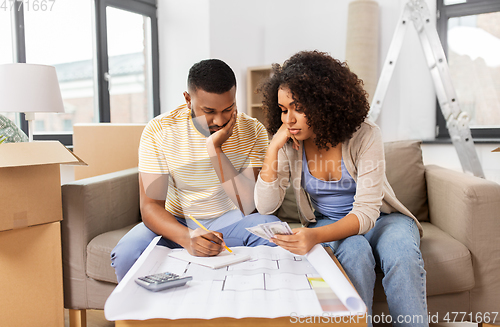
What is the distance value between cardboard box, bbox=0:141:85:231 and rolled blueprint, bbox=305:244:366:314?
32.6 inches

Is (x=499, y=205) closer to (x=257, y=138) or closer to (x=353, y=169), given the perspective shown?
(x=353, y=169)

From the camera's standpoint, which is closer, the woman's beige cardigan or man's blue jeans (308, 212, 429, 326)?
man's blue jeans (308, 212, 429, 326)

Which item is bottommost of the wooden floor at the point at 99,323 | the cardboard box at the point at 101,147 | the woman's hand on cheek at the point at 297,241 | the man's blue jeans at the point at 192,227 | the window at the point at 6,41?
the wooden floor at the point at 99,323

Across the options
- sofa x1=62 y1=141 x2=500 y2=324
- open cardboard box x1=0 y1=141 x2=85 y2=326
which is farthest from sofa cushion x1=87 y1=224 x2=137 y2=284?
open cardboard box x1=0 y1=141 x2=85 y2=326

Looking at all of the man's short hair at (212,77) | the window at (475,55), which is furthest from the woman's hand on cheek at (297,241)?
the window at (475,55)

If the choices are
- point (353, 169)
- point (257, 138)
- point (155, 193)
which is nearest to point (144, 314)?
point (155, 193)

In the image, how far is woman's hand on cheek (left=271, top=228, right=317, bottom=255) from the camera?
947mm

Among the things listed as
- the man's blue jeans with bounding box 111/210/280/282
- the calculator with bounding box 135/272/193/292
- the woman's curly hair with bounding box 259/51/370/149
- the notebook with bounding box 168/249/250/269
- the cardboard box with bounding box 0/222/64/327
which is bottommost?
the cardboard box with bounding box 0/222/64/327

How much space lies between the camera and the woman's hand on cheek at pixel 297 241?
947 millimetres

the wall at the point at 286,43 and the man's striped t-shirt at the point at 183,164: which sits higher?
the wall at the point at 286,43

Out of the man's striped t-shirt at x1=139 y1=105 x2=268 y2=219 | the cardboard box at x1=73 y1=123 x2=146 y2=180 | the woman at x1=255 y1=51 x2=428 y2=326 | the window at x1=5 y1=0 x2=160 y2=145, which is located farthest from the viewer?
the window at x1=5 y1=0 x2=160 y2=145

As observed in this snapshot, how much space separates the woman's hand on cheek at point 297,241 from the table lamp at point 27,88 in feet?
4.08

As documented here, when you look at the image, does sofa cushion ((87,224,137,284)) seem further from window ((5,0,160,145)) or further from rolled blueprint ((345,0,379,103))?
rolled blueprint ((345,0,379,103))

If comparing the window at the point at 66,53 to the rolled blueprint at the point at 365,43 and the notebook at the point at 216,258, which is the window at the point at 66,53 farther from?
the rolled blueprint at the point at 365,43
